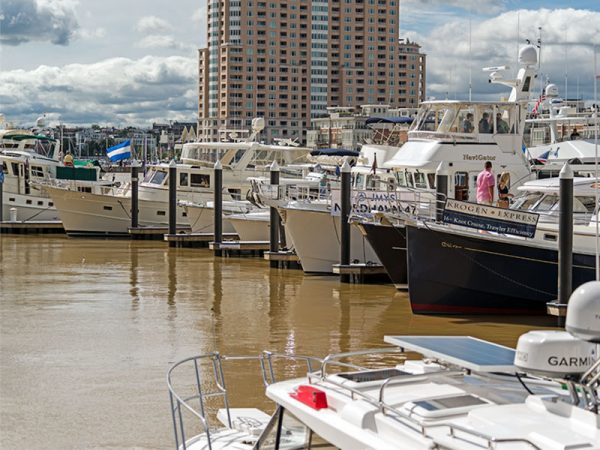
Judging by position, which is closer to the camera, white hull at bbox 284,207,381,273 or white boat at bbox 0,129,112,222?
white hull at bbox 284,207,381,273

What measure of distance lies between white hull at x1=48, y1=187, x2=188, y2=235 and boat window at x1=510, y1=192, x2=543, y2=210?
A: 20160 millimetres

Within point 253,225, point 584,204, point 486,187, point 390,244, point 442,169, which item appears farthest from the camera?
point 253,225

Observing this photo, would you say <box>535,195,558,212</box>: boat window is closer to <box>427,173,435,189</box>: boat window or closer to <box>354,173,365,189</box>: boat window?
<box>427,173,435,189</box>: boat window

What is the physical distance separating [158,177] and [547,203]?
72.4ft

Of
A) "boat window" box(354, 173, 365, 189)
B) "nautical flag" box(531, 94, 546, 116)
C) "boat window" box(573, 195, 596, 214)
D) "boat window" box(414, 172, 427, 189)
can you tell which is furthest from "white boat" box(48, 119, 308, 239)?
"boat window" box(573, 195, 596, 214)

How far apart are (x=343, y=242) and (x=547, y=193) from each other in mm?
5417

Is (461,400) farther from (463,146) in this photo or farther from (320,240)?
(463,146)

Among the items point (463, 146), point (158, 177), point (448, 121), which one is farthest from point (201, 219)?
point (463, 146)

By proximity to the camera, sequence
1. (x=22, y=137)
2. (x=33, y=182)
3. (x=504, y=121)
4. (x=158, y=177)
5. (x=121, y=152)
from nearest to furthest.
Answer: (x=504, y=121), (x=158, y=177), (x=33, y=182), (x=121, y=152), (x=22, y=137)

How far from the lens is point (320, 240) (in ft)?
81.5

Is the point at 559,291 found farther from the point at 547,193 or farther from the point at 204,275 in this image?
the point at 204,275

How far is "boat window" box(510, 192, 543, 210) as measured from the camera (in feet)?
62.7

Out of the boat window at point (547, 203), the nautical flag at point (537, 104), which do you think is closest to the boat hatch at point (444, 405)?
the boat window at point (547, 203)

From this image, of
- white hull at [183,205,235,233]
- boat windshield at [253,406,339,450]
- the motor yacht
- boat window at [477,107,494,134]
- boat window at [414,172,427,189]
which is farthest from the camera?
white hull at [183,205,235,233]
